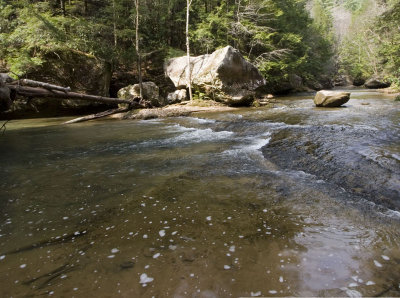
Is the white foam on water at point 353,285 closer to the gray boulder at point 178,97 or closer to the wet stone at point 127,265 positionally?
the wet stone at point 127,265

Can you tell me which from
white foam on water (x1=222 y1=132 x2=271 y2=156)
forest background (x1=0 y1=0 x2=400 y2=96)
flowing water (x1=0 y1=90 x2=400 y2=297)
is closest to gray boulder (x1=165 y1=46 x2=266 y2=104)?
forest background (x1=0 y1=0 x2=400 y2=96)

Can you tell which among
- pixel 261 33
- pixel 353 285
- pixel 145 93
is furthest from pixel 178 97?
pixel 353 285

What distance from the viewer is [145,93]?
53.8ft

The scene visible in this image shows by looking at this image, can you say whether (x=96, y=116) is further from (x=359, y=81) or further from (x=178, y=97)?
(x=359, y=81)

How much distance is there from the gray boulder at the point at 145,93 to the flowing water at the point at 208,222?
34.8ft

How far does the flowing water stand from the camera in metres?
1.97

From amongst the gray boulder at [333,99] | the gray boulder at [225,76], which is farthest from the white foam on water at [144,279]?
the gray boulder at [225,76]

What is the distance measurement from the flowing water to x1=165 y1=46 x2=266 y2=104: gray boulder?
10.0 meters

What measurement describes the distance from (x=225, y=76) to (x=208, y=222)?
528 inches

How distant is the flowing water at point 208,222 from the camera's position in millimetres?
1974

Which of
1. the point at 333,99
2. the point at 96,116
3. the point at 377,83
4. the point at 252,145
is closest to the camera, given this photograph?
the point at 252,145

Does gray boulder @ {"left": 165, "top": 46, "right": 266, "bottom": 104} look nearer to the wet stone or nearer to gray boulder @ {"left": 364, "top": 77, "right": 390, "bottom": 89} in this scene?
the wet stone

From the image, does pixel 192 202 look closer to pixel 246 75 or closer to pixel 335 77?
pixel 246 75

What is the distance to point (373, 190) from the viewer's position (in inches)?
135
